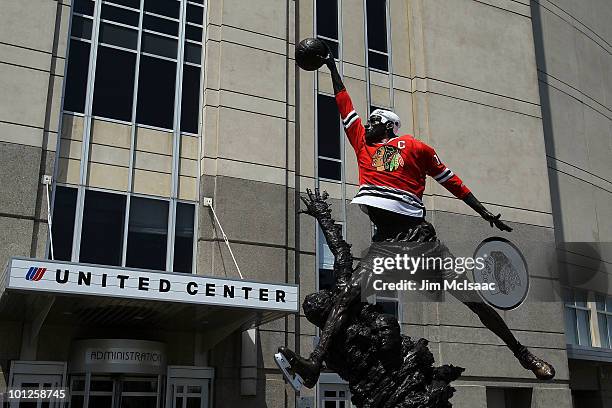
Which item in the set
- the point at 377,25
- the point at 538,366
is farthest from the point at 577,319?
the point at 538,366

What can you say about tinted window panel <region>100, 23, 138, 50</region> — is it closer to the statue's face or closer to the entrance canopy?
the entrance canopy

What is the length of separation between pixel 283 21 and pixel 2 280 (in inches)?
386

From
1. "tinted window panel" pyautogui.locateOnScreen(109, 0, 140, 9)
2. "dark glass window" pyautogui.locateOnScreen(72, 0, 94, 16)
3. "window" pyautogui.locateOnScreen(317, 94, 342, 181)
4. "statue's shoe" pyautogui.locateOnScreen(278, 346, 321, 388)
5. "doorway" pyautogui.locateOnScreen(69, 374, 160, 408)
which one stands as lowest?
"statue's shoe" pyautogui.locateOnScreen(278, 346, 321, 388)

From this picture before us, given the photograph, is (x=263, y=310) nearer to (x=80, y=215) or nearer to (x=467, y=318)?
(x=80, y=215)

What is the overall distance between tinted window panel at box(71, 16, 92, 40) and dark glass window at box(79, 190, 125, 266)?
376 centimetres

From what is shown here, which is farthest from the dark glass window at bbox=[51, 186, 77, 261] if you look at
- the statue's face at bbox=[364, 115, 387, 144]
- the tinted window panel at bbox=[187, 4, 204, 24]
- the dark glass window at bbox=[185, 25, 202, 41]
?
the statue's face at bbox=[364, 115, 387, 144]

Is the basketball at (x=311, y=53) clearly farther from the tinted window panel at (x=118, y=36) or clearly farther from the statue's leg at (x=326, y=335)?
the tinted window panel at (x=118, y=36)

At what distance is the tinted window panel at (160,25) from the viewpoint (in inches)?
653

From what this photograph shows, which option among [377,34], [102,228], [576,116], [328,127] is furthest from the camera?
[576,116]

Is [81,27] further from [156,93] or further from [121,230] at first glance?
[121,230]

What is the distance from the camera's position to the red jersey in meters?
5.64

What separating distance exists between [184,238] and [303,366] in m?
11.4

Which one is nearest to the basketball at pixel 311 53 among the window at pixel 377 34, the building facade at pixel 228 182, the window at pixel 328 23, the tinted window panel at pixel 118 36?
the building facade at pixel 228 182

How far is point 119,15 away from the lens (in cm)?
1627
